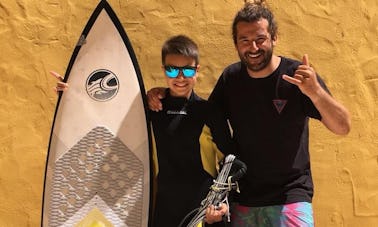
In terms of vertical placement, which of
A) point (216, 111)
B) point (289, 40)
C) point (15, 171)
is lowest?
point (15, 171)

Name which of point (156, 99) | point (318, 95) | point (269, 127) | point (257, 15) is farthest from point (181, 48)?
point (318, 95)

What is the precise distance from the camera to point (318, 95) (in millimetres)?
1579

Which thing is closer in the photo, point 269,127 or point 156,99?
point 269,127

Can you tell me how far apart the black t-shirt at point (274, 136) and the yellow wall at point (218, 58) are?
2.62 feet

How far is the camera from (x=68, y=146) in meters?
2.17

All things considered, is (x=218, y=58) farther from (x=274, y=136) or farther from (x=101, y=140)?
(x=274, y=136)

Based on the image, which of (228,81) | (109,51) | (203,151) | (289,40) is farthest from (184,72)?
(289,40)

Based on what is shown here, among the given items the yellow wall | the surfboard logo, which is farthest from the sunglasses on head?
the yellow wall

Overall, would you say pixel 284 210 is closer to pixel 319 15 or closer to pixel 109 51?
pixel 109 51

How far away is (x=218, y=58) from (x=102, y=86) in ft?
2.17

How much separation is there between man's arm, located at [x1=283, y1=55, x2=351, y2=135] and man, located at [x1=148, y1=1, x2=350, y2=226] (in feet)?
Result: 0.21

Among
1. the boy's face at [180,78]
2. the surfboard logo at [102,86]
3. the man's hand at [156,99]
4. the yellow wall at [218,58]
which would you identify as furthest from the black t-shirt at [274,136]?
the yellow wall at [218,58]

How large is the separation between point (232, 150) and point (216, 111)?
6.2 inches

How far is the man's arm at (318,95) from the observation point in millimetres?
1574
